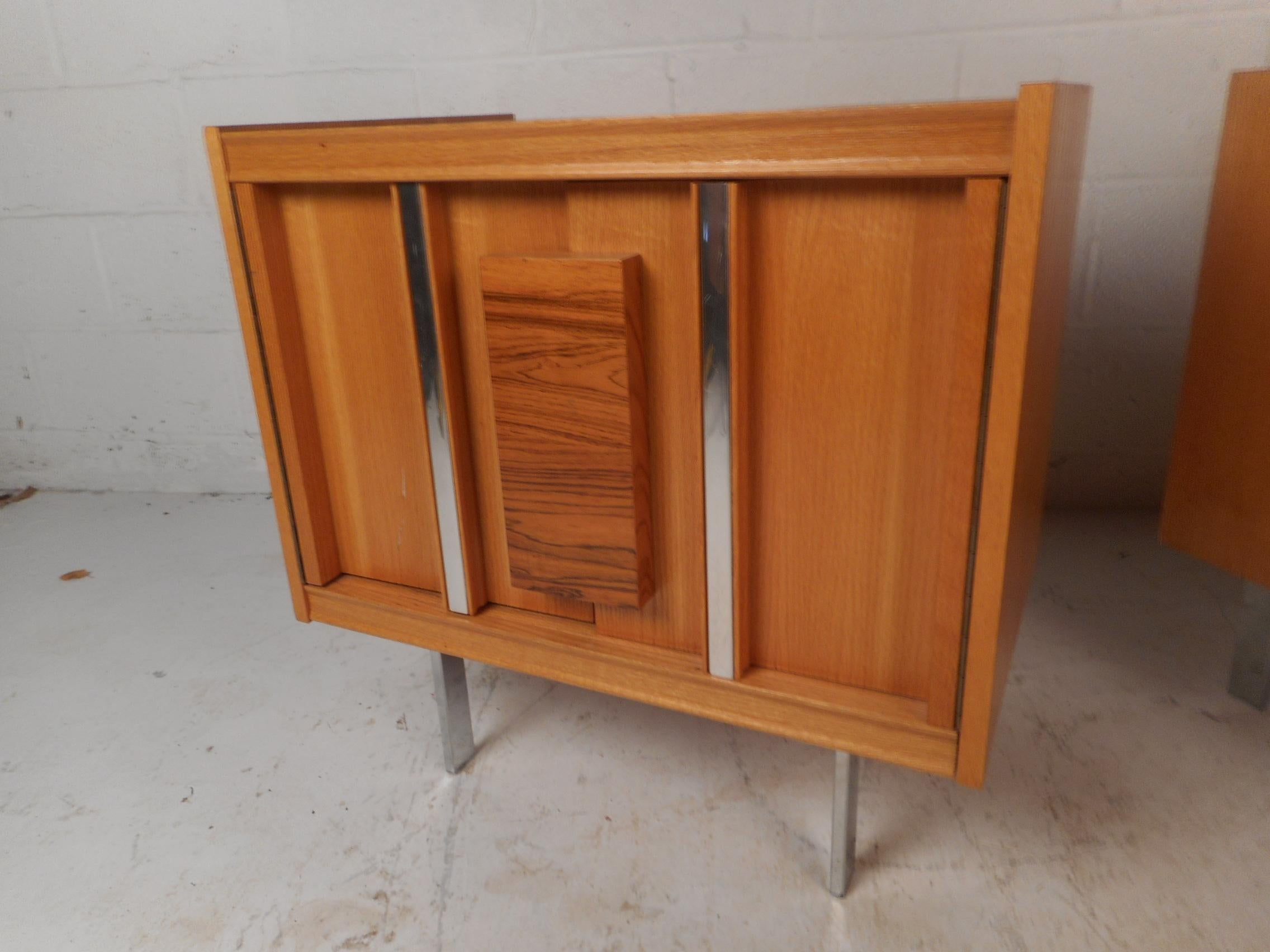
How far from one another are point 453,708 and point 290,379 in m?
0.40

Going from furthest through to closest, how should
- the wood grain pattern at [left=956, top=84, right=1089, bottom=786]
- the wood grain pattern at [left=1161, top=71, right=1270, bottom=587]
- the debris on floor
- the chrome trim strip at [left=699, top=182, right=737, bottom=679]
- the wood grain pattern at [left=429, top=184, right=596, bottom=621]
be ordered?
the debris on floor
the wood grain pattern at [left=1161, top=71, right=1270, bottom=587]
the wood grain pattern at [left=429, top=184, right=596, bottom=621]
the chrome trim strip at [left=699, top=182, right=737, bottom=679]
the wood grain pattern at [left=956, top=84, right=1089, bottom=786]

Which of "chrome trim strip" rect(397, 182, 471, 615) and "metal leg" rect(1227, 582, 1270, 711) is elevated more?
"chrome trim strip" rect(397, 182, 471, 615)

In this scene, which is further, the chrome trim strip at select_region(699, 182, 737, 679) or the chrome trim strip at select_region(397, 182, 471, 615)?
the chrome trim strip at select_region(397, 182, 471, 615)

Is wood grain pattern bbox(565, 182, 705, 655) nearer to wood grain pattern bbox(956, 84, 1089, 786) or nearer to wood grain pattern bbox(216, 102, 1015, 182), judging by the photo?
wood grain pattern bbox(216, 102, 1015, 182)

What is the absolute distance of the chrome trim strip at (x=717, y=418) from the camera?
0.69 metres

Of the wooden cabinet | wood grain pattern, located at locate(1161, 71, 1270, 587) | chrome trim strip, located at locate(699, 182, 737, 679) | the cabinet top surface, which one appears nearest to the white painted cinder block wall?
wood grain pattern, located at locate(1161, 71, 1270, 587)

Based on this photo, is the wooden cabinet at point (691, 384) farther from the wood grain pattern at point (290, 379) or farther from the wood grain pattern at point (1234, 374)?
the wood grain pattern at point (1234, 374)

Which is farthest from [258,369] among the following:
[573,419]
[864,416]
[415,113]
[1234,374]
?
[1234,374]

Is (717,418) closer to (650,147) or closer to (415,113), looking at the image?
(650,147)

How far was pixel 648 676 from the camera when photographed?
2.77 feet

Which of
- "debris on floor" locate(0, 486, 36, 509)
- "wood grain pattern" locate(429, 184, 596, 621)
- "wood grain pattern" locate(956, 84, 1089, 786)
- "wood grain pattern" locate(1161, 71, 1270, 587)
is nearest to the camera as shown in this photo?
"wood grain pattern" locate(956, 84, 1089, 786)

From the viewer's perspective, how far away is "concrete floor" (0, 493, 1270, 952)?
86 cm

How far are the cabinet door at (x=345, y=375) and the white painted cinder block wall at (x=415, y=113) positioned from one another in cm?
78

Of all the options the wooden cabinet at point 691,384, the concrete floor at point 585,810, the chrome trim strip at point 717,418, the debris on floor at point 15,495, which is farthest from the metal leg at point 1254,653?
the debris on floor at point 15,495
